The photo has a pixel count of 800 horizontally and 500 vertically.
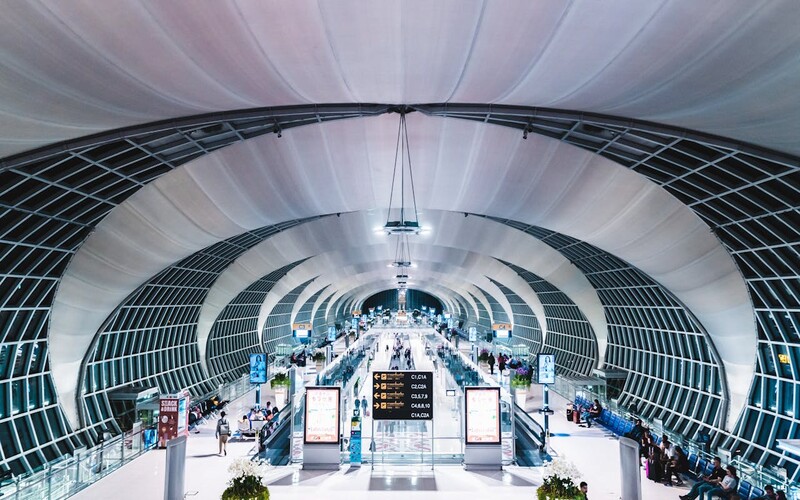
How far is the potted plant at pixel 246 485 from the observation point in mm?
11445

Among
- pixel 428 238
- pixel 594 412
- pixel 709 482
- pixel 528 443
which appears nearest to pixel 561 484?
pixel 709 482

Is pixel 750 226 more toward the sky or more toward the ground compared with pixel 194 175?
more toward the ground

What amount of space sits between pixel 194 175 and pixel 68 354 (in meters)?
9.76

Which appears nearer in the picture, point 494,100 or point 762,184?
point 494,100

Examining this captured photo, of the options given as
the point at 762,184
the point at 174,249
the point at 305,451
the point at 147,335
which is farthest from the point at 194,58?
the point at 147,335

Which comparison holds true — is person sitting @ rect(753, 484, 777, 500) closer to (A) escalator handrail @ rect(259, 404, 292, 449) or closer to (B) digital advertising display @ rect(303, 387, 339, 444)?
(B) digital advertising display @ rect(303, 387, 339, 444)

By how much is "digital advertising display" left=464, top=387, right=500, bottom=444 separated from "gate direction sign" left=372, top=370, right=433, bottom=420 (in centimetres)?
119

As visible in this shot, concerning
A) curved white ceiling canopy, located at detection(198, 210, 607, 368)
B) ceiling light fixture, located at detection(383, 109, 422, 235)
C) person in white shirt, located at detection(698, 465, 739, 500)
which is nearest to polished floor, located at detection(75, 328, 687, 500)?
person in white shirt, located at detection(698, 465, 739, 500)

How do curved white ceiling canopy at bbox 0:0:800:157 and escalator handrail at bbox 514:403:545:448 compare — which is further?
escalator handrail at bbox 514:403:545:448

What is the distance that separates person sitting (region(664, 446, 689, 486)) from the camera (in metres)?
15.2

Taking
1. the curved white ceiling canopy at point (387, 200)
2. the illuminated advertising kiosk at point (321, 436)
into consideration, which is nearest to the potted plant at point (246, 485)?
the illuminated advertising kiosk at point (321, 436)

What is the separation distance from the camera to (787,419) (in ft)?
62.0

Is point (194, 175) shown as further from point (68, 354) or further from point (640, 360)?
point (640, 360)

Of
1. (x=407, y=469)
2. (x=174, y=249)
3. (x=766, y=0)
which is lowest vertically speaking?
(x=407, y=469)
